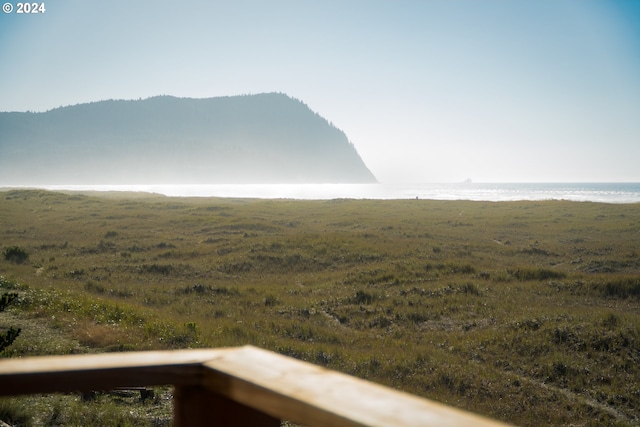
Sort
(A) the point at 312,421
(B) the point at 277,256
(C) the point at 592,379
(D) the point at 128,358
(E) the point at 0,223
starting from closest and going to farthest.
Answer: (A) the point at 312,421
(D) the point at 128,358
(C) the point at 592,379
(B) the point at 277,256
(E) the point at 0,223

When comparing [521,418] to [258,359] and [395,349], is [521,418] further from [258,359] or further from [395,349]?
[258,359]

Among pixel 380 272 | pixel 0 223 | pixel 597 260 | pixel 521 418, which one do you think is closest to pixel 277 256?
pixel 380 272

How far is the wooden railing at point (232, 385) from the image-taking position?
3.94 ft

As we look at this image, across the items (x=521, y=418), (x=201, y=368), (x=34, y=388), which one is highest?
(x=201, y=368)

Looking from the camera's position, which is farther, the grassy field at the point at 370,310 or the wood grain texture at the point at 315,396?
the grassy field at the point at 370,310

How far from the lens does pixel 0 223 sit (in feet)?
160

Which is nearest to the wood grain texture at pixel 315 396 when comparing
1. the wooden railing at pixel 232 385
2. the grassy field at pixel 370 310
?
the wooden railing at pixel 232 385

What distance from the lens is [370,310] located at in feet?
63.8

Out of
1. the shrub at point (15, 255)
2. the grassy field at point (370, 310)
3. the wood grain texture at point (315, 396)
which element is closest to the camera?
the wood grain texture at point (315, 396)

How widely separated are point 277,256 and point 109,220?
31.9 m

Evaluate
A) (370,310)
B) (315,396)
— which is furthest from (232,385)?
(370,310)

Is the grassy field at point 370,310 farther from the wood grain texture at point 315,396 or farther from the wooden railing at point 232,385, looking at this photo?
the wood grain texture at point 315,396

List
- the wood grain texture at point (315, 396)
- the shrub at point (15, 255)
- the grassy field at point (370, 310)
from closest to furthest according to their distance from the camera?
the wood grain texture at point (315, 396), the grassy field at point (370, 310), the shrub at point (15, 255)

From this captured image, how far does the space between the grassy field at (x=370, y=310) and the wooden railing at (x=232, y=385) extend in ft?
25.0
